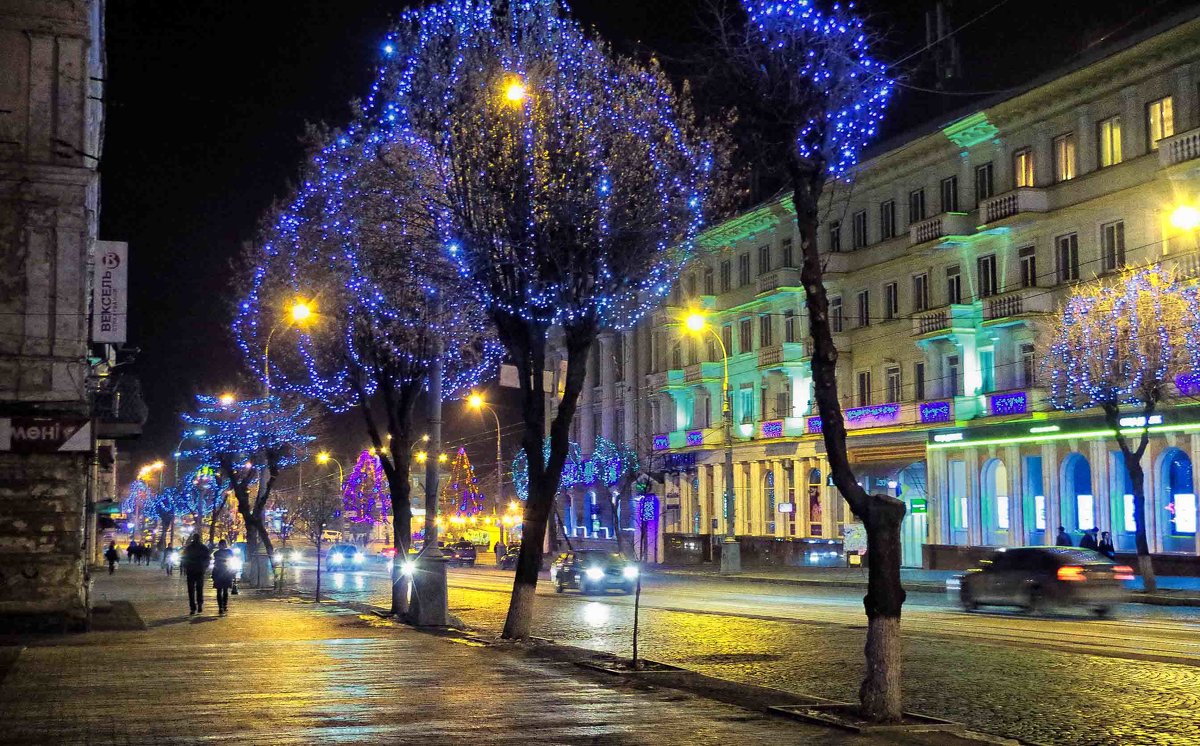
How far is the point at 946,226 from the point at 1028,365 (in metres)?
5.92

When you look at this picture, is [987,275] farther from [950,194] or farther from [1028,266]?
[950,194]

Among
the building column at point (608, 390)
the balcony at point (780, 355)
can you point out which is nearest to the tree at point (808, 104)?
the balcony at point (780, 355)

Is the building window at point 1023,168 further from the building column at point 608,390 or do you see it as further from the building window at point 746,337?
the building column at point 608,390

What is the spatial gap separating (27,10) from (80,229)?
387cm

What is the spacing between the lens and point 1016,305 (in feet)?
A: 142

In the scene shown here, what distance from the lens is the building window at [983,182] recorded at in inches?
1784

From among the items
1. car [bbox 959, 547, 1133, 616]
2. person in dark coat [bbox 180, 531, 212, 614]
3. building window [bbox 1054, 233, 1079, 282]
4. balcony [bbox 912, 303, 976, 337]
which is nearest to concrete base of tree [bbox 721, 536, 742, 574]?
balcony [bbox 912, 303, 976, 337]

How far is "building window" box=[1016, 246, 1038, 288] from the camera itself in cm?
4306

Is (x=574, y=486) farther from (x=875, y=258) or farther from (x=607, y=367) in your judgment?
(x=875, y=258)

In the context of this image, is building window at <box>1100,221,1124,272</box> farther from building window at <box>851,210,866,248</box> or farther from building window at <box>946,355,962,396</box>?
building window at <box>851,210,866,248</box>

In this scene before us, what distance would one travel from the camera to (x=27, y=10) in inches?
889

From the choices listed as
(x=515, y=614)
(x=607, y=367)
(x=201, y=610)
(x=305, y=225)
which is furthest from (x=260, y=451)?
(x=607, y=367)

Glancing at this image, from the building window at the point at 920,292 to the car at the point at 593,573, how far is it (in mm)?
16388

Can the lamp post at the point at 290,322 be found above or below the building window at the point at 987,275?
below
